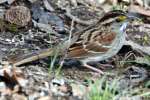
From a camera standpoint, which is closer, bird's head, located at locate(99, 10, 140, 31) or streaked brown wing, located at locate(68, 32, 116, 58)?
streaked brown wing, located at locate(68, 32, 116, 58)

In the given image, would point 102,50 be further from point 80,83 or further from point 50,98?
point 50,98

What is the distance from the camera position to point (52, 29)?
7609 millimetres

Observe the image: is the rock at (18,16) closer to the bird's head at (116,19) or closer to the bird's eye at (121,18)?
the bird's head at (116,19)

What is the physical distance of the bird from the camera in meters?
6.41

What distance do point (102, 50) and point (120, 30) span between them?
1.17 ft

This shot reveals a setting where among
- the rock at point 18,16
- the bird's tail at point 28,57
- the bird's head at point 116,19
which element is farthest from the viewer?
the rock at point 18,16

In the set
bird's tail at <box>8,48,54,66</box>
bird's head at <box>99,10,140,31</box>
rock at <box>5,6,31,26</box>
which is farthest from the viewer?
rock at <box>5,6,31,26</box>

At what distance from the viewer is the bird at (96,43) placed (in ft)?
21.0

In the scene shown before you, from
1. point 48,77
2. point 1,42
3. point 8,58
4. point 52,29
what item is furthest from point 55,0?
point 48,77

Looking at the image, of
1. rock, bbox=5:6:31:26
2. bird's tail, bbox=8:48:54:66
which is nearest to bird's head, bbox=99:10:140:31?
bird's tail, bbox=8:48:54:66

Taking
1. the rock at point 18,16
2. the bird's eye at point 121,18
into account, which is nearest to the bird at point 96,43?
the bird's eye at point 121,18

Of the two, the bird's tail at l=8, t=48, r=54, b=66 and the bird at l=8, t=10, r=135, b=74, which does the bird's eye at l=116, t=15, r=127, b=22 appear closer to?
the bird at l=8, t=10, r=135, b=74

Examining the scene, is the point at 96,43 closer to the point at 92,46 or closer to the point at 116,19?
the point at 92,46

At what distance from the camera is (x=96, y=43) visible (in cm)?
661
